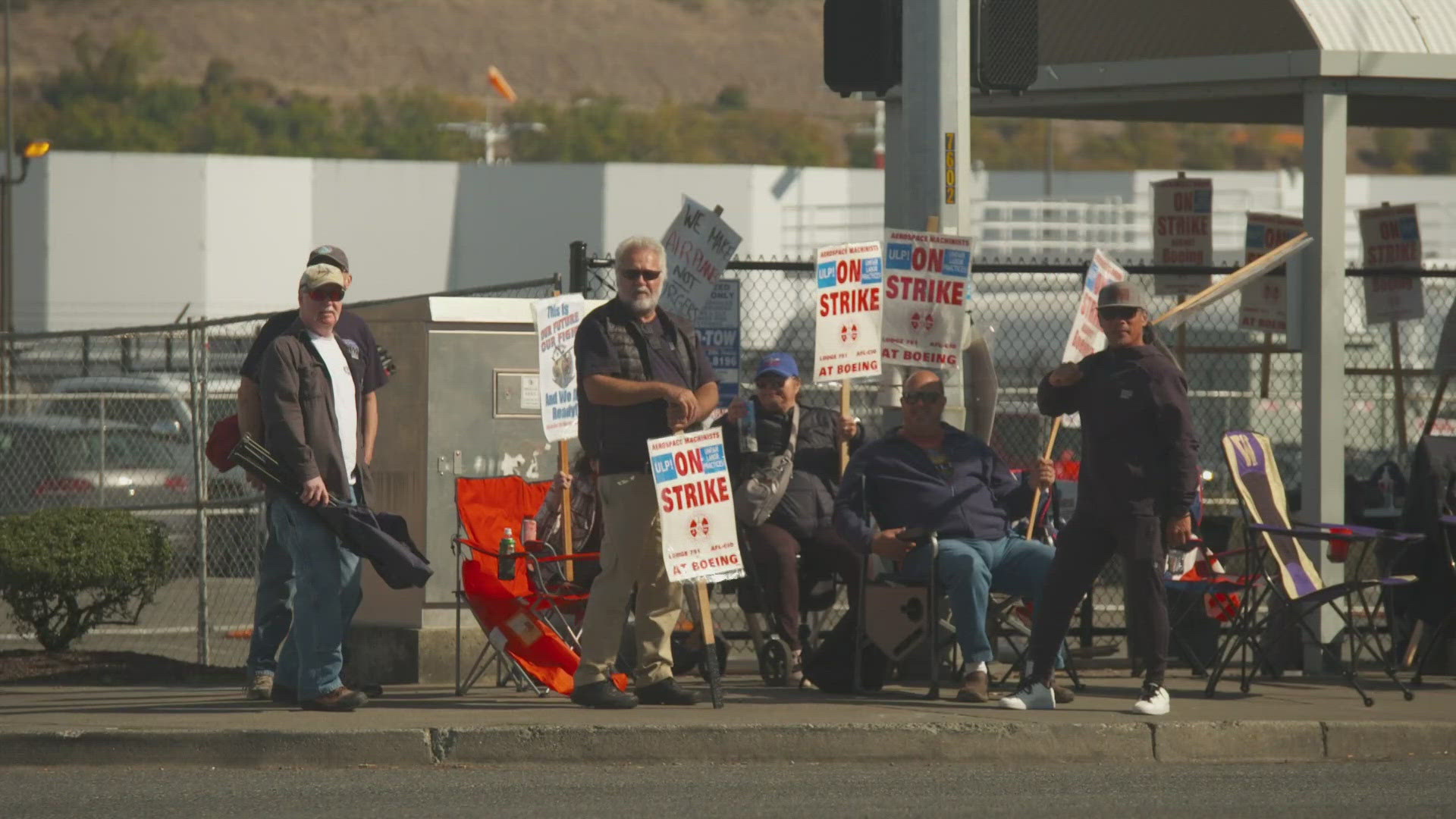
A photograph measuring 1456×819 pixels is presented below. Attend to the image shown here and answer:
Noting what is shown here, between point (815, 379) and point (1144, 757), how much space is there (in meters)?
2.53

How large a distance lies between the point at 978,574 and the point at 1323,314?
9.04 ft

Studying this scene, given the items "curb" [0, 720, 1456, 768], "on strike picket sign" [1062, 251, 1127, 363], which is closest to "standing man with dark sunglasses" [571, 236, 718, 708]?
"curb" [0, 720, 1456, 768]

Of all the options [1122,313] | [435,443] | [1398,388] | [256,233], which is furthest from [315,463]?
[256,233]

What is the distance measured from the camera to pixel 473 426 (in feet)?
34.0

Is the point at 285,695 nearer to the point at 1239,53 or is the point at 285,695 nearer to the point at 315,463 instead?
the point at 315,463

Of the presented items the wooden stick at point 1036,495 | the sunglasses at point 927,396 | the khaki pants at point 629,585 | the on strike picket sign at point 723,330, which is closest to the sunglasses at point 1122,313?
the wooden stick at point 1036,495

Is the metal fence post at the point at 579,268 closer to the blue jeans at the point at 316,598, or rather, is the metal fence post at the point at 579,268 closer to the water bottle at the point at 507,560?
the water bottle at the point at 507,560

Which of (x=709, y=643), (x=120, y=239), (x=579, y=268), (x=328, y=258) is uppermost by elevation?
(x=120, y=239)

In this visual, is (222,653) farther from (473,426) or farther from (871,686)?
(871,686)

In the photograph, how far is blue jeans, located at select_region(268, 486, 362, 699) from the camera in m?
8.62

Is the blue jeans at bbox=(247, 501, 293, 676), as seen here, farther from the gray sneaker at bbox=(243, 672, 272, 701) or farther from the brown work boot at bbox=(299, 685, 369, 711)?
the brown work boot at bbox=(299, 685, 369, 711)

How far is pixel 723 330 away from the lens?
11.3 meters

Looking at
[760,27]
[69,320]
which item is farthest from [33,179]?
[760,27]

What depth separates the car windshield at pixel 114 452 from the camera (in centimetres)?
1677
